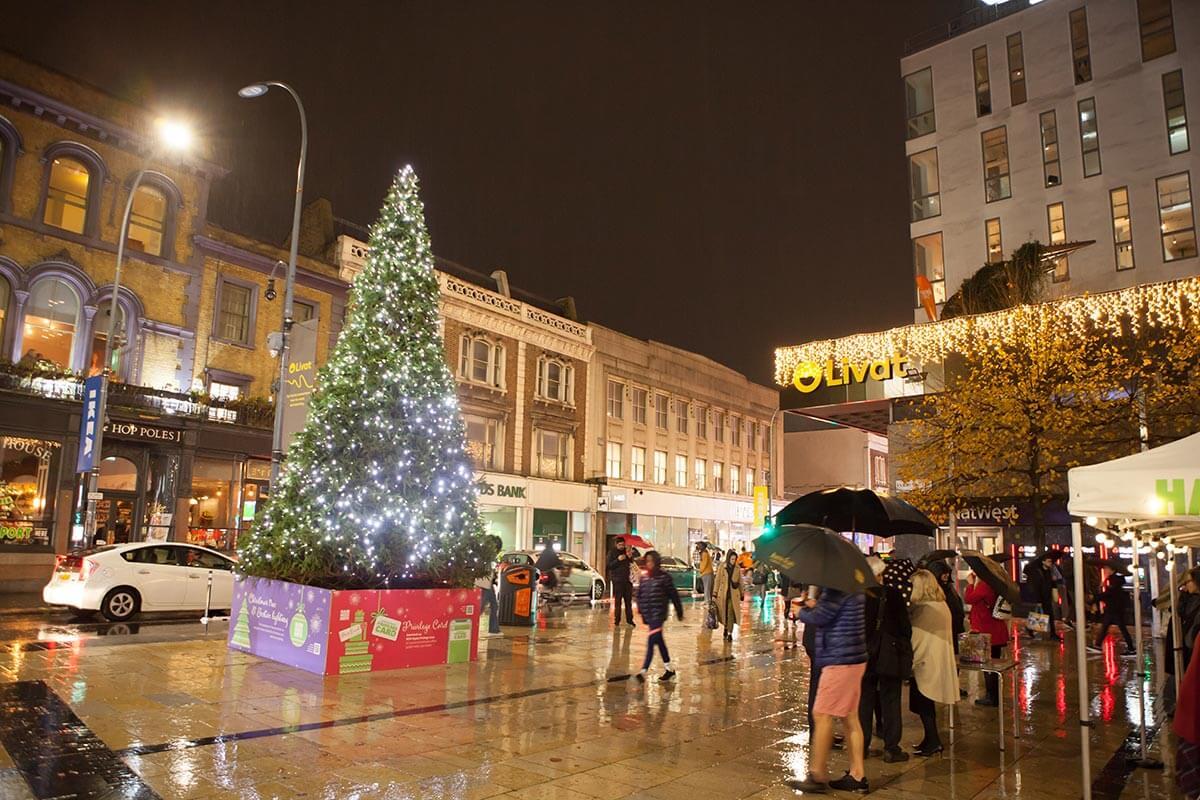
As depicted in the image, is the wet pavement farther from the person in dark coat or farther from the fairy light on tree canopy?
the fairy light on tree canopy

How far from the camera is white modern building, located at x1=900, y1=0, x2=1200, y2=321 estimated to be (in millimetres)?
22016

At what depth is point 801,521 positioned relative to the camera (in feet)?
37.0

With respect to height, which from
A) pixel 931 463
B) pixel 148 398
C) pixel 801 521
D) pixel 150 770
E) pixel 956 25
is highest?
pixel 956 25

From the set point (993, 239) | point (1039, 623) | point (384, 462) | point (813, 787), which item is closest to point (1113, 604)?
point (1039, 623)

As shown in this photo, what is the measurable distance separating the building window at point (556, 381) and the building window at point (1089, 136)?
2151cm

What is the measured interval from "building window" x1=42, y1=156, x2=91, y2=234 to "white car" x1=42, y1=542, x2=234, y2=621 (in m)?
12.3

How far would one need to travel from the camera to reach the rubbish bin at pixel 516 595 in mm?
16688

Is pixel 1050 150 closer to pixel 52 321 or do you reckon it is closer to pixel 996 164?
pixel 996 164

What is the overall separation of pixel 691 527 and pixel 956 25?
2679 centimetres

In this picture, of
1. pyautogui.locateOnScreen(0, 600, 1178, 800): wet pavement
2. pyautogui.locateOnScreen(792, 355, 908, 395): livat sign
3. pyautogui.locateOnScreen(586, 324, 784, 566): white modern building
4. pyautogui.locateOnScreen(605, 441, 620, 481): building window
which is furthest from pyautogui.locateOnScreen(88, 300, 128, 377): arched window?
pyautogui.locateOnScreen(605, 441, 620, 481): building window

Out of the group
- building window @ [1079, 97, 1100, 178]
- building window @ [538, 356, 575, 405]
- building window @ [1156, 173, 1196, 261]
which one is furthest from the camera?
building window @ [538, 356, 575, 405]

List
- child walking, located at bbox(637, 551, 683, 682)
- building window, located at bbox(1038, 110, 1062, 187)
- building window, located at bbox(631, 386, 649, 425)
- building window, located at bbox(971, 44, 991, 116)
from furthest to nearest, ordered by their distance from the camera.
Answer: building window, located at bbox(631, 386, 649, 425), building window, located at bbox(971, 44, 991, 116), building window, located at bbox(1038, 110, 1062, 187), child walking, located at bbox(637, 551, 683, 682)

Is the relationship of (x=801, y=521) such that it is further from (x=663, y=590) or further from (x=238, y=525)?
(x=238, y=525)

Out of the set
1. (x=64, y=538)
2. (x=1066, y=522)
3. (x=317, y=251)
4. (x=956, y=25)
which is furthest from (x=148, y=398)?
(x=956, y=25)
